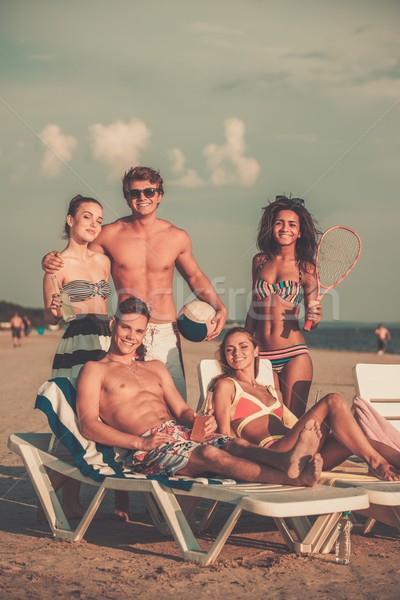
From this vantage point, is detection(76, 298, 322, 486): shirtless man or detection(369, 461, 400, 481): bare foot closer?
detection(76, 298, 322, 486): shirtless man

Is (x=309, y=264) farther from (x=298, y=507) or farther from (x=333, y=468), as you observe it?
(x=298, y=507)

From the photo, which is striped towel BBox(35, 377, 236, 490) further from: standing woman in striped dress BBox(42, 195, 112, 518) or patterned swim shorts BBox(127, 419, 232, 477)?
standing woman in striped dress BBox(42, 195, 112, 518)

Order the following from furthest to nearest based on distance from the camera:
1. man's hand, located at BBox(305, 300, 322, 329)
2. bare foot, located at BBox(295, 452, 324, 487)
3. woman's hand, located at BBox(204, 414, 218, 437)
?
man's hand, located at BBox(305, 300, 322, 329) < woman's hand, located at BBox(204, 414, 218, 437) < bare foot, located at BBox(295, 452, 324, 487)

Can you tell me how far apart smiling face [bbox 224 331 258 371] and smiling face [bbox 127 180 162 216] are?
3.74 feet

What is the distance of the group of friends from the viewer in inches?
202

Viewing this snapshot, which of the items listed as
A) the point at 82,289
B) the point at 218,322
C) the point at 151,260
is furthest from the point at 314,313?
the point at 82,289

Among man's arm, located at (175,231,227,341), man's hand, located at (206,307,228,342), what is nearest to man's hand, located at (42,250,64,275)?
man's arm, located at (175,231,227,341)

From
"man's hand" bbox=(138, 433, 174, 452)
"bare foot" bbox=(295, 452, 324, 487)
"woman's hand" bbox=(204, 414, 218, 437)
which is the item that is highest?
"woman's hand" bbox=(204, 414, 218, 437)

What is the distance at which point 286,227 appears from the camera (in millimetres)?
6465

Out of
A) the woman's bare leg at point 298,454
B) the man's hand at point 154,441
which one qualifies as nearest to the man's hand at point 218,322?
the man's hand at point 154,441

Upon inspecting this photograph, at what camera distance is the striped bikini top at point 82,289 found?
600cm

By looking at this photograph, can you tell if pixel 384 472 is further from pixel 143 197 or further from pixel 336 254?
pixel 143 197

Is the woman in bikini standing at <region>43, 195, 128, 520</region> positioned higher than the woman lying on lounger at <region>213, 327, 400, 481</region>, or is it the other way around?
the woman in bikini standing at <region>43, 195, 128, 520</region>

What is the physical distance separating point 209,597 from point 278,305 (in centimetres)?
262
